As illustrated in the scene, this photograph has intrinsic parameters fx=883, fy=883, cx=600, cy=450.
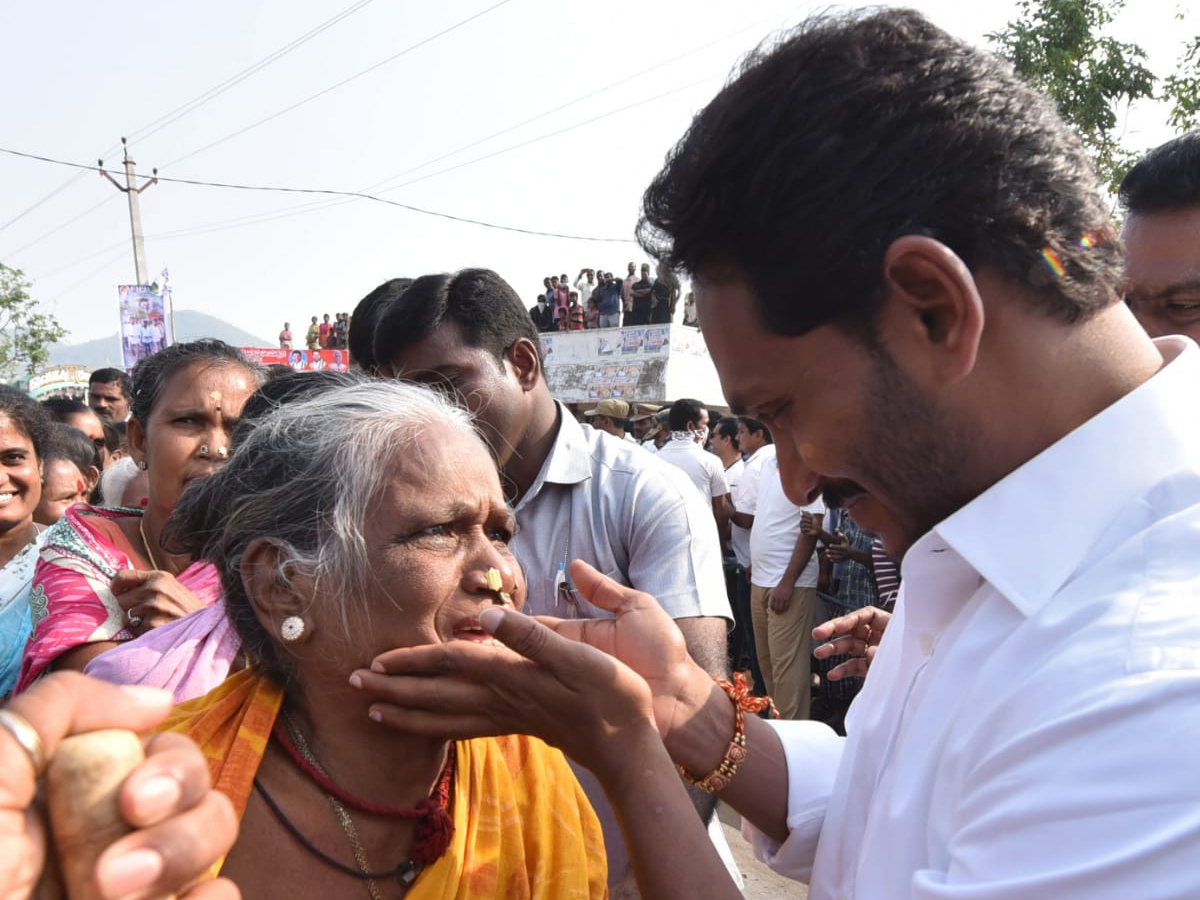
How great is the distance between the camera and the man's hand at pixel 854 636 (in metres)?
2.35

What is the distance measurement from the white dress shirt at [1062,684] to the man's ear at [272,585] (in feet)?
4.05

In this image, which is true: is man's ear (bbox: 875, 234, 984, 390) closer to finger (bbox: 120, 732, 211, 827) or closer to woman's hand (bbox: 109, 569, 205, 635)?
finger (bbox: 120, 732, 211, 827)

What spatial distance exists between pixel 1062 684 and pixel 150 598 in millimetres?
2417

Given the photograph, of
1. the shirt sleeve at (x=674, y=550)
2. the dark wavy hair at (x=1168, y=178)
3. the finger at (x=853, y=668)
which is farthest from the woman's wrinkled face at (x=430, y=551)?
the dark wavy hair at (x=1168, y=178)

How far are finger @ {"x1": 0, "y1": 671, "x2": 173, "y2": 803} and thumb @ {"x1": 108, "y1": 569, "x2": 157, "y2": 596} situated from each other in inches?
74.1

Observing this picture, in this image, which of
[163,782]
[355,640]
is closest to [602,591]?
[355,640]

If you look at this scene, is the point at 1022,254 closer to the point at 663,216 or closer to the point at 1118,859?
the point at 663,216

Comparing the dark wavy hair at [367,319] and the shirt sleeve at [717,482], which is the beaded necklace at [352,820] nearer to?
the dark wavy hair at [367,319]

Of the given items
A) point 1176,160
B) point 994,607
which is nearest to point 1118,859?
point 994,607

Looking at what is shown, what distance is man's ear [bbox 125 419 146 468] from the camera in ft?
10.8

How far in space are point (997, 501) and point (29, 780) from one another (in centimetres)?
131

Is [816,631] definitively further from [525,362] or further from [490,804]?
[525,362]

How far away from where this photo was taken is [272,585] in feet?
6.45

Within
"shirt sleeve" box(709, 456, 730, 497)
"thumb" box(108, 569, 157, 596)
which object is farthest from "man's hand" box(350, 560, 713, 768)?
"shirt sleeve" box(709, 456, 730, 497)
